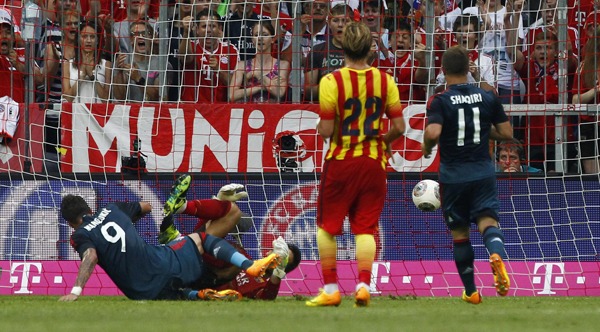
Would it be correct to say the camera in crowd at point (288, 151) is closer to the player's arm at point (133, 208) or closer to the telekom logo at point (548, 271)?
the player's arm at point (133, 208)

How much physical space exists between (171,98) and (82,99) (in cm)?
102

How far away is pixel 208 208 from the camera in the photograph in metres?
8.60

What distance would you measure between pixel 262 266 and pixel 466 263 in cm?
163

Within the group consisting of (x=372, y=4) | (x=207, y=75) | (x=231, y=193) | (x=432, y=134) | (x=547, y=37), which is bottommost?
(x=231, y=193)

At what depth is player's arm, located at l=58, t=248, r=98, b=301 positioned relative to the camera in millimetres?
7645

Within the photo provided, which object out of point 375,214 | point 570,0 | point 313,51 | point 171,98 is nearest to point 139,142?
point 171,98

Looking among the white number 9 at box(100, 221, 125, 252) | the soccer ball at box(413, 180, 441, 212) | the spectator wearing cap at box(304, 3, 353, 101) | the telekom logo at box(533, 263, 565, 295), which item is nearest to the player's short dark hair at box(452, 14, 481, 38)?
the spectator wearing cap at box(304, 3, 353, 101)

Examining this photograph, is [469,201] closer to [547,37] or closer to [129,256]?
[129,256]

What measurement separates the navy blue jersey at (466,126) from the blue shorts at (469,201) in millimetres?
57

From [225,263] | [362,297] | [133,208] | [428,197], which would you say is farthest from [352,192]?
[133,208]

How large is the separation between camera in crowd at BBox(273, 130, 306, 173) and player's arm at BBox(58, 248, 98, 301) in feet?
9.60

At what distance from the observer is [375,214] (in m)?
6.65

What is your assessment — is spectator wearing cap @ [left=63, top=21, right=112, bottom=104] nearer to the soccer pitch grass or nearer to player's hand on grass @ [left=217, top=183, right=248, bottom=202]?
player's hand on grass @ [left=217, top=183, right=248, bottom=202]

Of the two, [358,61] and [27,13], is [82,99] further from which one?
[358,61]
